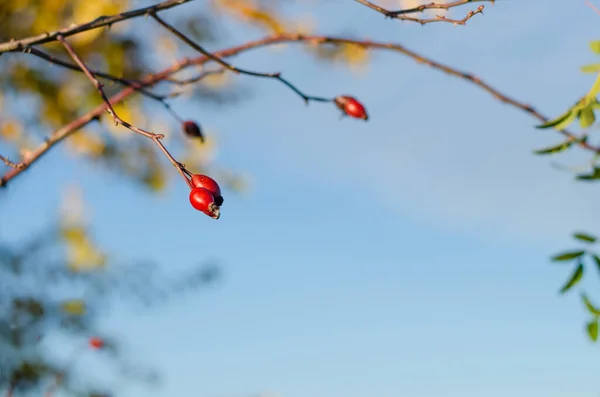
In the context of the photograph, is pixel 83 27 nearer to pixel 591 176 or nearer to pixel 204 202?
pixel 204 202

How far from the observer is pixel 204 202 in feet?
2.68

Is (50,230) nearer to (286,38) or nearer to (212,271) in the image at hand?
(212,271)

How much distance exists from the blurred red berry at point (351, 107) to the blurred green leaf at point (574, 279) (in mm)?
465

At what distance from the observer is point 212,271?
383 centimetres

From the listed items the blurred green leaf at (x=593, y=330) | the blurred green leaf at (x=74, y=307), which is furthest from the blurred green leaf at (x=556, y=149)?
the blurred green leaf at (x=74, y=307)

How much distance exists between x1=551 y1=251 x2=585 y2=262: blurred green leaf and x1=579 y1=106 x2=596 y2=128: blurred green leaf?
0.21 metres

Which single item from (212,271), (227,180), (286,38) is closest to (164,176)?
(227,180)

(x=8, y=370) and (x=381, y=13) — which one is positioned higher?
(x=8, y=370)

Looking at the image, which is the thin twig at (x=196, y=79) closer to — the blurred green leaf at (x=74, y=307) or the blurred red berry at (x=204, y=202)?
the blurred red berry at (x=204, y=202)

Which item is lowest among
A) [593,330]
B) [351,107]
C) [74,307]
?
[593,330]

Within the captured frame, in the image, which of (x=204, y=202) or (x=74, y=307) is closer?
(x=204, y=202)

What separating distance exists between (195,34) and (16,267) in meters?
1.49

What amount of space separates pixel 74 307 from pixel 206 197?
9.52 feet

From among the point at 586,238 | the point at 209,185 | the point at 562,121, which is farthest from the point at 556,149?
the point at 209,185
